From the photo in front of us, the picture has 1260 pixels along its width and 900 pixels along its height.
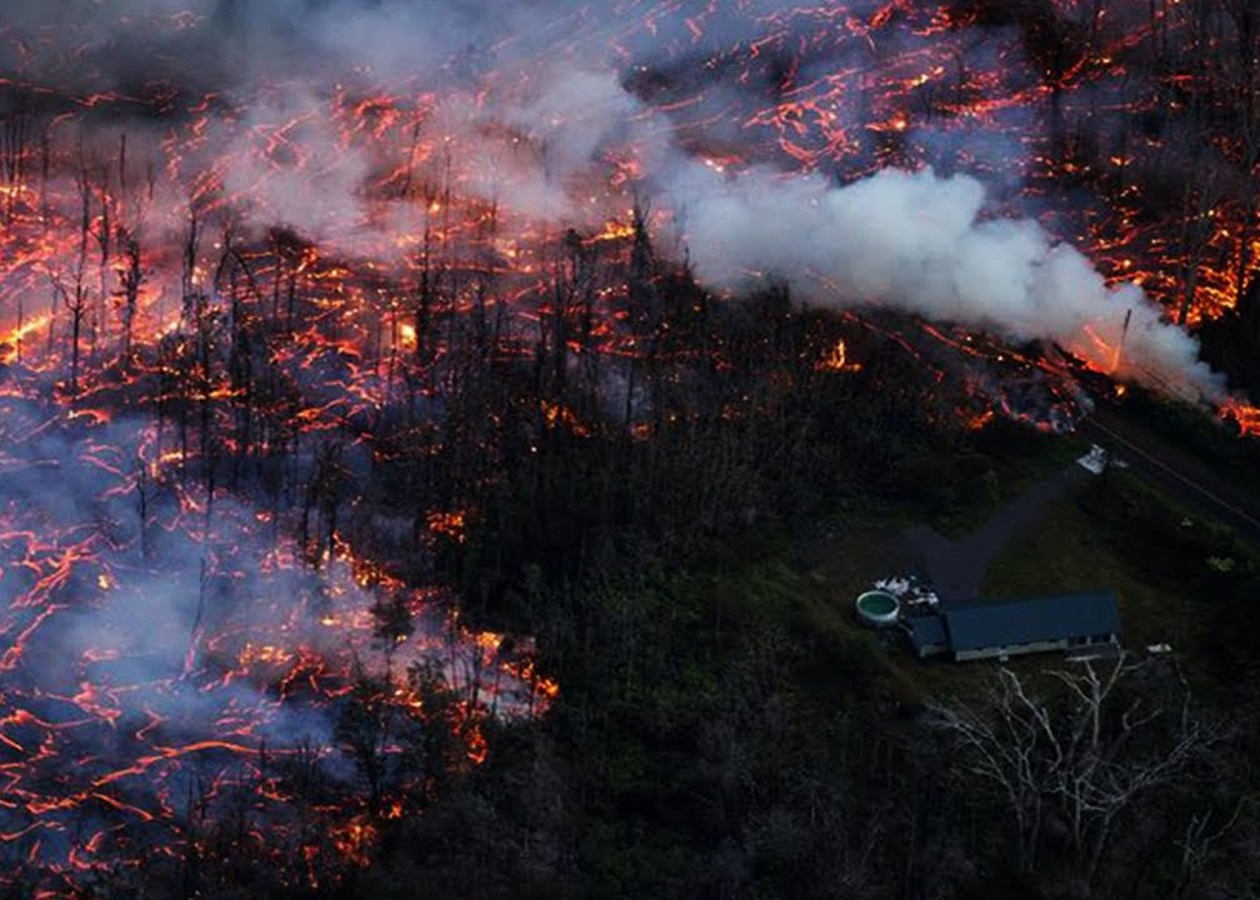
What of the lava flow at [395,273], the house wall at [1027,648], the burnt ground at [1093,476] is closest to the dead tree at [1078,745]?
the house wall at [1027,648]

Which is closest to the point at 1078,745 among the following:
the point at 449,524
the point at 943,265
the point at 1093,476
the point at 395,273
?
the point at 1093,476

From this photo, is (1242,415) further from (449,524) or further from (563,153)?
(563,153)

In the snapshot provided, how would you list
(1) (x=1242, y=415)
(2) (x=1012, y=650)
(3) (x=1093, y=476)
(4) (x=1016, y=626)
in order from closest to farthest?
(4) (x=1016, y=626) < (2) (x=1012, y=650) < (3) (x=1093, y=476) < (1) (x=1242, y=415)

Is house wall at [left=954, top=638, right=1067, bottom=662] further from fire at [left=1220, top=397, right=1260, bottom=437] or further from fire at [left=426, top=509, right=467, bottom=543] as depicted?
fire at [left=426, top=509, right=467, bottom=543]

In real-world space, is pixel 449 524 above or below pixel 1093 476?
below

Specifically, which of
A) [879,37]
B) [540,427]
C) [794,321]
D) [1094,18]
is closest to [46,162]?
[540,427]

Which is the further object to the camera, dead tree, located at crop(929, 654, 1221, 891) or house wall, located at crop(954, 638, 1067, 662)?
house wall, located at crop(954, 638, 1067, 662)

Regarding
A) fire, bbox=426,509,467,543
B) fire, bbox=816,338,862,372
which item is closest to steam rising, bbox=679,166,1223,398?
fire, bbox=816,338,862,372
